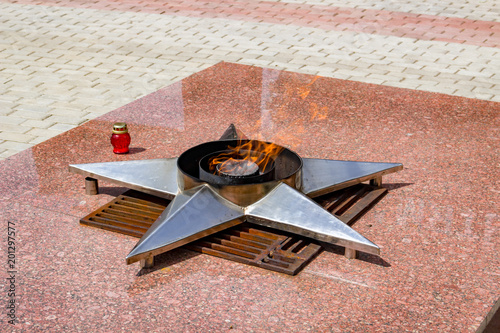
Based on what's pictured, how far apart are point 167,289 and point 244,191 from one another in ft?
2.82

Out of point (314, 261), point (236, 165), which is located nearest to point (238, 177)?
point (236, 165)

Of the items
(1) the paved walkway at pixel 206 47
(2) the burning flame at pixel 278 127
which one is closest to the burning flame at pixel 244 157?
(2) the burning flame at pixel 278 127

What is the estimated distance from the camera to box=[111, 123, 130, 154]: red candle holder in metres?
5.80

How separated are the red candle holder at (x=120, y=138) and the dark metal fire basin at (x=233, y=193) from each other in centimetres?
80

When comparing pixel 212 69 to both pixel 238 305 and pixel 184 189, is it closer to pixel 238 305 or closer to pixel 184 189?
pixel 184 189

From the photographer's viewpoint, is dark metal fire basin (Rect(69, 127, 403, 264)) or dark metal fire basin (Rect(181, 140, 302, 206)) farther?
dark metal fire basin (Rect(181, 140, 302, 206))

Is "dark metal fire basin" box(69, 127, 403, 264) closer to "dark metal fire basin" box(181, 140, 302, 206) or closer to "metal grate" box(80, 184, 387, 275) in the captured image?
"dark metal fire basin" box(181, 140, 302, 206)

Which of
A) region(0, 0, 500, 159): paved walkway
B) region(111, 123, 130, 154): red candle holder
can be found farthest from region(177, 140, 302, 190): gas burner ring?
region(0, 0, 500, 159): paved walkway

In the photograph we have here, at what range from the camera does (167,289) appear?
157 inches

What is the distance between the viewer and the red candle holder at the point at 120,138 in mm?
5801

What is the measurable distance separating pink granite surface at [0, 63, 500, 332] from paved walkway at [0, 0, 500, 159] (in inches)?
35.6

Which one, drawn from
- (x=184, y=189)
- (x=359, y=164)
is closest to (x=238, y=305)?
(x=184, y=189)

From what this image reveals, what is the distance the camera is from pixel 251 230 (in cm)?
455

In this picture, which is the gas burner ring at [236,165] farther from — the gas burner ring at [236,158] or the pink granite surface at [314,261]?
the pink granite surface at [314,261]
